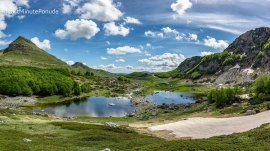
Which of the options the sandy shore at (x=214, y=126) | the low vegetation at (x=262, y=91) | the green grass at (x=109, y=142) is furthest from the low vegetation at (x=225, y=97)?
the green grass at (x=109, y=142)

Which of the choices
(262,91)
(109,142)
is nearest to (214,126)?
(109,142)

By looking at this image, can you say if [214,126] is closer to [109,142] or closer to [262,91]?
[109,142]

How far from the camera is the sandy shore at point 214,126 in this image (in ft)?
236

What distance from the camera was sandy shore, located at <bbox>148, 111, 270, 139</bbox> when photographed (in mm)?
71875

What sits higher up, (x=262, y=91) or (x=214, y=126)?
(x=262, y=91)

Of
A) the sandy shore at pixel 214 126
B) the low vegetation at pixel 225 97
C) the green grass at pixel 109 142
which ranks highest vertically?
the low vegetation at pixel 225 97

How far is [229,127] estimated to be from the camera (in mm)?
75312

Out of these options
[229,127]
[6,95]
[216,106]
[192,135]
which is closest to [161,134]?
[192,135]

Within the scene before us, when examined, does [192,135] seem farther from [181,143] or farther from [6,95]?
[6,95]

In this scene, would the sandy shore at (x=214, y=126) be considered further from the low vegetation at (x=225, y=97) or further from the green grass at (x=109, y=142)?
the low vegetation at (x=225, y=97)

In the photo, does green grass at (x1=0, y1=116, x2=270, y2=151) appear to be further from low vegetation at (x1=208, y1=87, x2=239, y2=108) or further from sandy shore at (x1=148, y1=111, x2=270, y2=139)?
low vegetation at (x1=208, y1=87, x2=239, y2=108)

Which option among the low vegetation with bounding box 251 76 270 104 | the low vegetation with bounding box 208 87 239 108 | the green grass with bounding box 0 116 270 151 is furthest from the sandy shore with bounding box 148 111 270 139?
the low vegetation with bounding box 208 87 239 108

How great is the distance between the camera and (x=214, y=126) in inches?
3113

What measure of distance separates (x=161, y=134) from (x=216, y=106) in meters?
43.7
